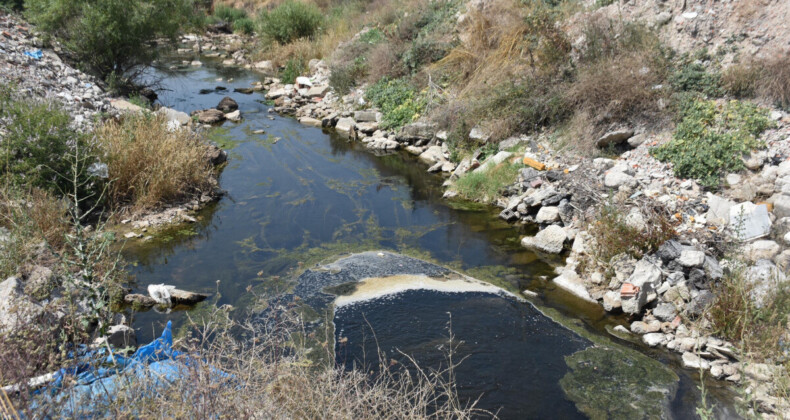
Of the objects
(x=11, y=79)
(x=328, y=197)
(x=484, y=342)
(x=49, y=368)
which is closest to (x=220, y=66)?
(x=11, y=79)

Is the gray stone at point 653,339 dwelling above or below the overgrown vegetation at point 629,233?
below

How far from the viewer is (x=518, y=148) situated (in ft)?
30.8

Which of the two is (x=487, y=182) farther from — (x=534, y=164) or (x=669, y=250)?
(x=669, y=250)

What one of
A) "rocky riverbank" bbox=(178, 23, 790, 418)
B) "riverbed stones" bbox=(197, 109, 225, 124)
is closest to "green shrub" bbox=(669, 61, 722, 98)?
"rocky riverbank" bbox=(178, 23, 790, 418)

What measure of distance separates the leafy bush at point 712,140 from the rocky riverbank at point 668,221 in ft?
0.41

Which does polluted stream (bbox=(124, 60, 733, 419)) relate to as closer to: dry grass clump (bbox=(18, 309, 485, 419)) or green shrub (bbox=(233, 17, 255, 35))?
dry grass clump (bbox=(18, 309, 485, 419))

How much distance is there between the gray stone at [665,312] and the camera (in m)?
5.52

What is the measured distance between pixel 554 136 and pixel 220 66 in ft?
48.5

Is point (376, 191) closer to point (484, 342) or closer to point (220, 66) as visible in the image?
point (484, 342)

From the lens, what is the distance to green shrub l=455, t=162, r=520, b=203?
8805mm

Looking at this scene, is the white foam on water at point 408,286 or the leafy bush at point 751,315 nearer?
the leafy bush at point 751,315

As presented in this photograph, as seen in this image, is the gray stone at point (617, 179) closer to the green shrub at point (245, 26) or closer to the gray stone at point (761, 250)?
the gray stone at point (761, 250)

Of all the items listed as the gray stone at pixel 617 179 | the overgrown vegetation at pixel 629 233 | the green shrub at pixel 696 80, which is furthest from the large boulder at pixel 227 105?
the overgrown vegetation at pixel 629 233

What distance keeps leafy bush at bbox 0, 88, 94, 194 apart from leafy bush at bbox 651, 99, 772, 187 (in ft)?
25.6
